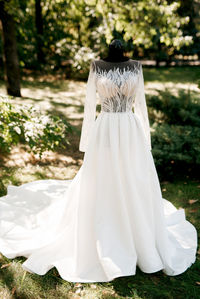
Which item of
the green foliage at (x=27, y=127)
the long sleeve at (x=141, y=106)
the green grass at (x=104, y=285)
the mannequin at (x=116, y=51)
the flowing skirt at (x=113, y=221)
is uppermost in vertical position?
the mannequin at (x=116, y=51)

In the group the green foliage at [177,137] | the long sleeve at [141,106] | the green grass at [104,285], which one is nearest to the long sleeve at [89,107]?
the long sleeve at [141,106]

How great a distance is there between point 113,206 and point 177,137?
120 inches

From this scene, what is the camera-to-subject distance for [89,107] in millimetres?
3719

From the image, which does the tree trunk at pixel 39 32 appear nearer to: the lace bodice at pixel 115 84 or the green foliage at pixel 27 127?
the green foliage at pixel 27 127

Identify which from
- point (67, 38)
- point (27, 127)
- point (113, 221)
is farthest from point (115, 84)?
point (67, 38)

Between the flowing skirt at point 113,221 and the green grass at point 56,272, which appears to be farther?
the flowing skirt at point 113,221

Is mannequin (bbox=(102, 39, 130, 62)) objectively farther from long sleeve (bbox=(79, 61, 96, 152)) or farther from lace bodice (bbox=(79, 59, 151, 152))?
long sleeve (bbox=(79, 61, 96, 152))

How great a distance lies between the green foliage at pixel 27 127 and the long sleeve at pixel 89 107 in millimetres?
1719

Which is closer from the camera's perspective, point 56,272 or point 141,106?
point 56,272

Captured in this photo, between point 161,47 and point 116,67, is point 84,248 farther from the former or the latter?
point 161,47

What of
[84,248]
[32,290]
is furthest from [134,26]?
[32,290]

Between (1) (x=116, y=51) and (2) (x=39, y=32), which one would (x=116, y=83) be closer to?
(1) (x=116, y=51)

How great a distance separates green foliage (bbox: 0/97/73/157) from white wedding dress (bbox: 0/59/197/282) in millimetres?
2015

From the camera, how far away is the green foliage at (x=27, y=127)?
5363 millimetres
